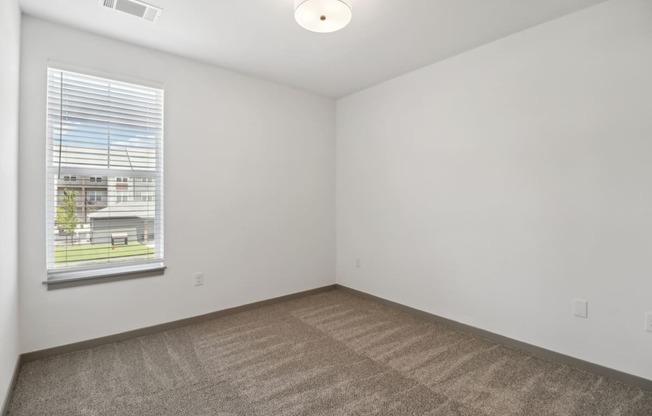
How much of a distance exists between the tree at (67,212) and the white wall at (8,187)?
0.32 metres

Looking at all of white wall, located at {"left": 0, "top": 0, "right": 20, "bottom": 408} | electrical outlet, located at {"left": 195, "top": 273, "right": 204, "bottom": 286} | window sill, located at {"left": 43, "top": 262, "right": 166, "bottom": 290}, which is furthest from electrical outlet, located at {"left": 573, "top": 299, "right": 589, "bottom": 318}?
white wall, located at {"left": 0, "top": 0, "right": 20, "bottom": 408}

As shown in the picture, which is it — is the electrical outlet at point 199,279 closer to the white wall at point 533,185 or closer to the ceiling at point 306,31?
the white wall at point 533,185

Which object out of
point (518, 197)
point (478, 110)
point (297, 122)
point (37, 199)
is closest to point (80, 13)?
point (37, 199)

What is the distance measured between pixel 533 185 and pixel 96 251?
3761 mm

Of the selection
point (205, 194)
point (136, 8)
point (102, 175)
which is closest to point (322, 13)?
point (136, 8)

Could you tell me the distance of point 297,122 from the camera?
→ 4.09m

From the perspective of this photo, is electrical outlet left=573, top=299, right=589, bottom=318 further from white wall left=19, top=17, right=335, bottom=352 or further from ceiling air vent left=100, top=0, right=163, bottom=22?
ceiling air vent left=100, top=0, right=163, bottom=22

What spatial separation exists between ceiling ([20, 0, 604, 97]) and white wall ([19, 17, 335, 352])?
254 millimetres

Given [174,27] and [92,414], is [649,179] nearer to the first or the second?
[174,27]

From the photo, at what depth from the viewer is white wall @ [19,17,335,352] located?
2500 millimetres

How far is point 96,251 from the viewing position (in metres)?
2.84

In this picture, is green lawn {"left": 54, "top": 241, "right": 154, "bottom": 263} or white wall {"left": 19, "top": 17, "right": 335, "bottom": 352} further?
green lawn {"left": 54, "top": 241, "right": 154, "bottom": 263}

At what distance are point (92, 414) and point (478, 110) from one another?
3.68 m

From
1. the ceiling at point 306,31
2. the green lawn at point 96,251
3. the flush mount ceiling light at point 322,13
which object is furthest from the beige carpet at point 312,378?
the ceiling at point 306,31
